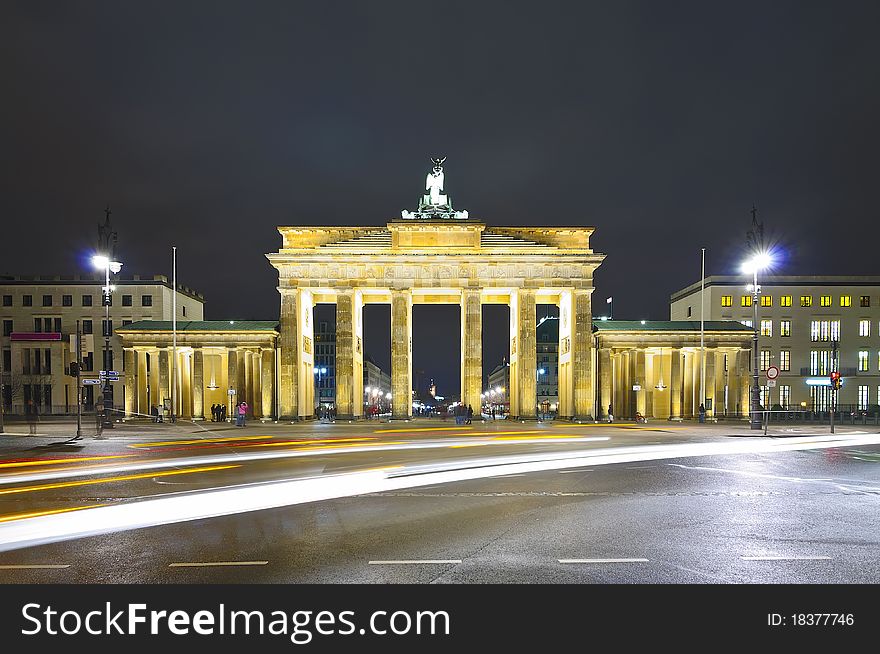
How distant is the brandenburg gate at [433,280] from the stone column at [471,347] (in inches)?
3.6

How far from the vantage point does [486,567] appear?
8555 millimetres

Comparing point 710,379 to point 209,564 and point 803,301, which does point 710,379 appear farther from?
point 209,564

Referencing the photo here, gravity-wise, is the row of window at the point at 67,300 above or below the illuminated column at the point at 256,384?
above

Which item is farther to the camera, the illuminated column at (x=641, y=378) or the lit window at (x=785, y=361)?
the lit window at (x=785, y=361)

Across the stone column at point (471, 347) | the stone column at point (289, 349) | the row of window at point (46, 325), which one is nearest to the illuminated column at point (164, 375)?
the stone column at point (289, 349)

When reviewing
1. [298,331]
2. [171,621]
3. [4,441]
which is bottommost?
Answer: [4,441]

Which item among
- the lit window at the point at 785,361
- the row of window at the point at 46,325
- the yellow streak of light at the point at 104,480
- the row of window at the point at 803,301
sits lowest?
the yellow streak of light at the point at 104,480

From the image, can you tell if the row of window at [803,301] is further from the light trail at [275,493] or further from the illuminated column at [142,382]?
the illuminated column at [142,382]

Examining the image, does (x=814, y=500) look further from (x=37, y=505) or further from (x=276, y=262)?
(x=276, y=262)

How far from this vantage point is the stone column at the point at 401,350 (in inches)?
2297

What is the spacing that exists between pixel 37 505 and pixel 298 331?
151ft

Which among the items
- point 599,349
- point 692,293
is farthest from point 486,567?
point 692,293

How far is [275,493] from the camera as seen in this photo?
14.7 m

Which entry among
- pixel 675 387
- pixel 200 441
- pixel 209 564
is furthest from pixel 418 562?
pixel 675 387
